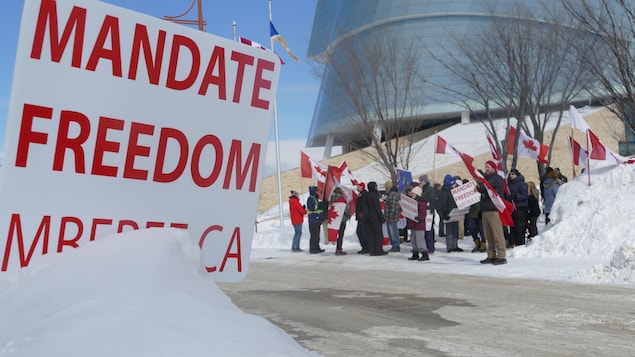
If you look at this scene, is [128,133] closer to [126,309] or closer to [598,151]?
[126,309]

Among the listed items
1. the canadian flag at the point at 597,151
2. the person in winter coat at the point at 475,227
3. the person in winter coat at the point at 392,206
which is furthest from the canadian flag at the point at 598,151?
the person in winter coat at the point at 392,206

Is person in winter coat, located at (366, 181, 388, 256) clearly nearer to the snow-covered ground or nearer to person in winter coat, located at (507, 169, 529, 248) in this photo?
person in winter coat, located at (507, 169, 529, 248)

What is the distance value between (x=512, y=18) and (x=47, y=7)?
23318 mm

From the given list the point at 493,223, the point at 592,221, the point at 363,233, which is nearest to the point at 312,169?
the point at 363,233

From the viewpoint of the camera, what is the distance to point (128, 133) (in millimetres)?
3102

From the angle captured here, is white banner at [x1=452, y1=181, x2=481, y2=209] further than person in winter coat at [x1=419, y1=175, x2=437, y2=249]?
No

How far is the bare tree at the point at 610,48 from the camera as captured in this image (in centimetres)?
1691

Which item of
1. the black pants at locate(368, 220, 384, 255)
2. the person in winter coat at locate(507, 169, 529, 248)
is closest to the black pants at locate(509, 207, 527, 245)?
the person in winter coat at locate(507, 169, 529, 248)

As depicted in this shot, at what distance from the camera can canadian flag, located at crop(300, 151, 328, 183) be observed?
20297 millimetres

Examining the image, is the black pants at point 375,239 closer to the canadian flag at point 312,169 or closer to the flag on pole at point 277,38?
the canadian flag at point 312,169

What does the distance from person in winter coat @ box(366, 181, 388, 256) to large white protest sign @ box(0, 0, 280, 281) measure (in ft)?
43.0

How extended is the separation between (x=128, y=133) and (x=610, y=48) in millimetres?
16323

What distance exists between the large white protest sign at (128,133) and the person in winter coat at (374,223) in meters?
13.1

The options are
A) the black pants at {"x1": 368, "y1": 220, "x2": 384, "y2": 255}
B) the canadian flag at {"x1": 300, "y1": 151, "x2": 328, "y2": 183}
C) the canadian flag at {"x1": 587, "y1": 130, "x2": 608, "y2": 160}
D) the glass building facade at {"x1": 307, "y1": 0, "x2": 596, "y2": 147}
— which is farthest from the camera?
the glass building facade at {"x1": 307, "y1": 0, "x2": 596, "y2": 147}
